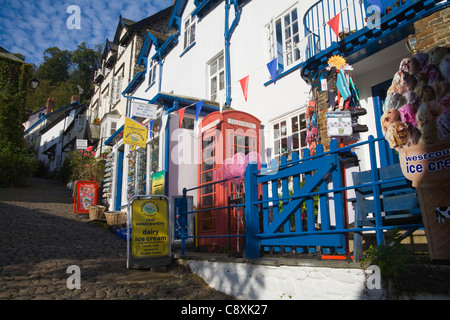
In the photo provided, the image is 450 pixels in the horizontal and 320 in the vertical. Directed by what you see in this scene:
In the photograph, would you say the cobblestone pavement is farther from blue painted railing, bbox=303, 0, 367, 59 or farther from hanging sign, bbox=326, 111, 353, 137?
blue painted railing, bbox=303, 0, 367, 59

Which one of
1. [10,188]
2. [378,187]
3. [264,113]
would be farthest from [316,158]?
[10,188]

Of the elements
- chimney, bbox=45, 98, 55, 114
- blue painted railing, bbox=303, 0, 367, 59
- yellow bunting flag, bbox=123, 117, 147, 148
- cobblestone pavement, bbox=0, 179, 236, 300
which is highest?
chimney, bbox=45, 98, 55, 114

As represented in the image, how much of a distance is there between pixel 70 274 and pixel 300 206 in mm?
3850

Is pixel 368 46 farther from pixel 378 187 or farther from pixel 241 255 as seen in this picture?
pixel 241 255

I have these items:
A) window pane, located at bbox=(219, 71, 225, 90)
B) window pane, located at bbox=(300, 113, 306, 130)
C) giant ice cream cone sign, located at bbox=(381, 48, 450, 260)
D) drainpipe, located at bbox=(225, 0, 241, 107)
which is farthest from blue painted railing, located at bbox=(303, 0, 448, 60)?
window pane, located at bbox=(219, 71, 225, 90)

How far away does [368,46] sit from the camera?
6078mm

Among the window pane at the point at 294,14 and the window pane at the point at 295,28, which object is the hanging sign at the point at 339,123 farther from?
the window pane at the point at 294,14

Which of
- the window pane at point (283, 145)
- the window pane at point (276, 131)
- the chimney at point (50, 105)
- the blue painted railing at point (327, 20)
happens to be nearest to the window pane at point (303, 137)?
the window pane at point (283, 145)

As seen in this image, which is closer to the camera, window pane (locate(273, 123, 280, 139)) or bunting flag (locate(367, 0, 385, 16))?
bunting flag (locate(367, 0, 385, 16))

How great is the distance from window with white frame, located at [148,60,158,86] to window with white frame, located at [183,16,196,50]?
10.1 feet

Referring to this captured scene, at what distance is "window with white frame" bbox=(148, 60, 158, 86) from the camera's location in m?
17.2

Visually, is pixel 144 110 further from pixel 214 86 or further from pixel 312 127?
pixel 312 127

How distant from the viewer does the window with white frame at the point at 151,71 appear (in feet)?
56.3

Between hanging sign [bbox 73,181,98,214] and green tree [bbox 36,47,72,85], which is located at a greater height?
green tree [bbox 36,47,72,85]
